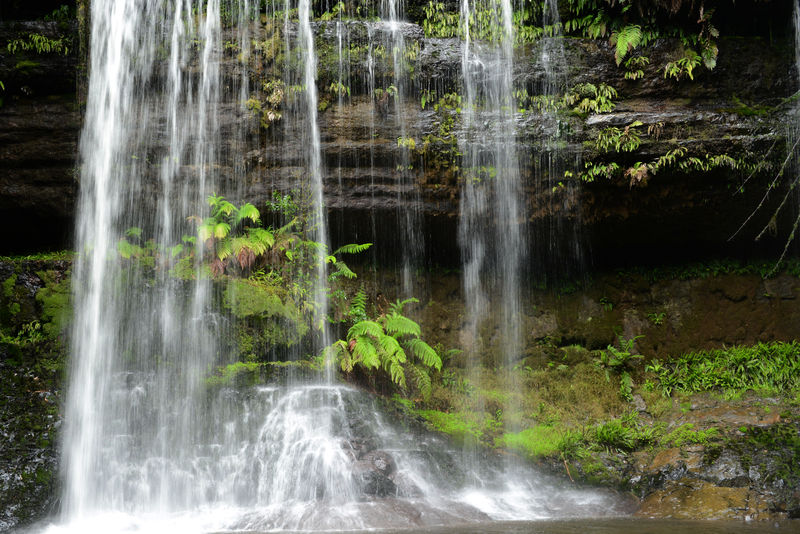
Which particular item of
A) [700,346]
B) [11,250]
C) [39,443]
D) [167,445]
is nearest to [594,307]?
[700,346]

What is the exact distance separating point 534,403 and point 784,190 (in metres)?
5.18

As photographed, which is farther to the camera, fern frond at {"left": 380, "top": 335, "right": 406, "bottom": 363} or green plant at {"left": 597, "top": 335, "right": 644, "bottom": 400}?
green plant at {"left": 597, "top": 335, "right": 644, "bottom": 400}

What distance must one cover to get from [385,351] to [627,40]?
5886 millimetres

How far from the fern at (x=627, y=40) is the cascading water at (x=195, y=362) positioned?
65.4 inches

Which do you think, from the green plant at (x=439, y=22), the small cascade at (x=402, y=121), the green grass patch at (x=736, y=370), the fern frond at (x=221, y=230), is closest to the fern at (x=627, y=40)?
the green plant at (x=439, y=22)

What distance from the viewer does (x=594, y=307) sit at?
32.4 ft

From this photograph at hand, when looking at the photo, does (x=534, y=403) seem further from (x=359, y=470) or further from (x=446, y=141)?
(x=446, y=141)

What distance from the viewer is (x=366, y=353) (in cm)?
727

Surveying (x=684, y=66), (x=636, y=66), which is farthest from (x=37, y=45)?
(x=684, y=66)

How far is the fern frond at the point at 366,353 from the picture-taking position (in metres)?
7.21

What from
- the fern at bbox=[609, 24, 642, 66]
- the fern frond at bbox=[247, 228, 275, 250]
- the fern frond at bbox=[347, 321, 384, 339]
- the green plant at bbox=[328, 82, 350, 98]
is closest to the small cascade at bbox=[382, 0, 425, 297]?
the green plant at bbox=[328, 82, 350, 98]

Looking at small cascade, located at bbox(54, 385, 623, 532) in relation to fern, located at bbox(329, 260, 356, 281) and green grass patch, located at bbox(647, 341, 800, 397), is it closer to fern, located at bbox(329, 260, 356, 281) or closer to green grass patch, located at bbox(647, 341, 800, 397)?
fern, located at bbox(329, 260, 356, 281)

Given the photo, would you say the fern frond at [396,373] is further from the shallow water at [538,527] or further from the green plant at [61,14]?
the green plant at [61,14]

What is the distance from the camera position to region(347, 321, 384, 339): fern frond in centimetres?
755
